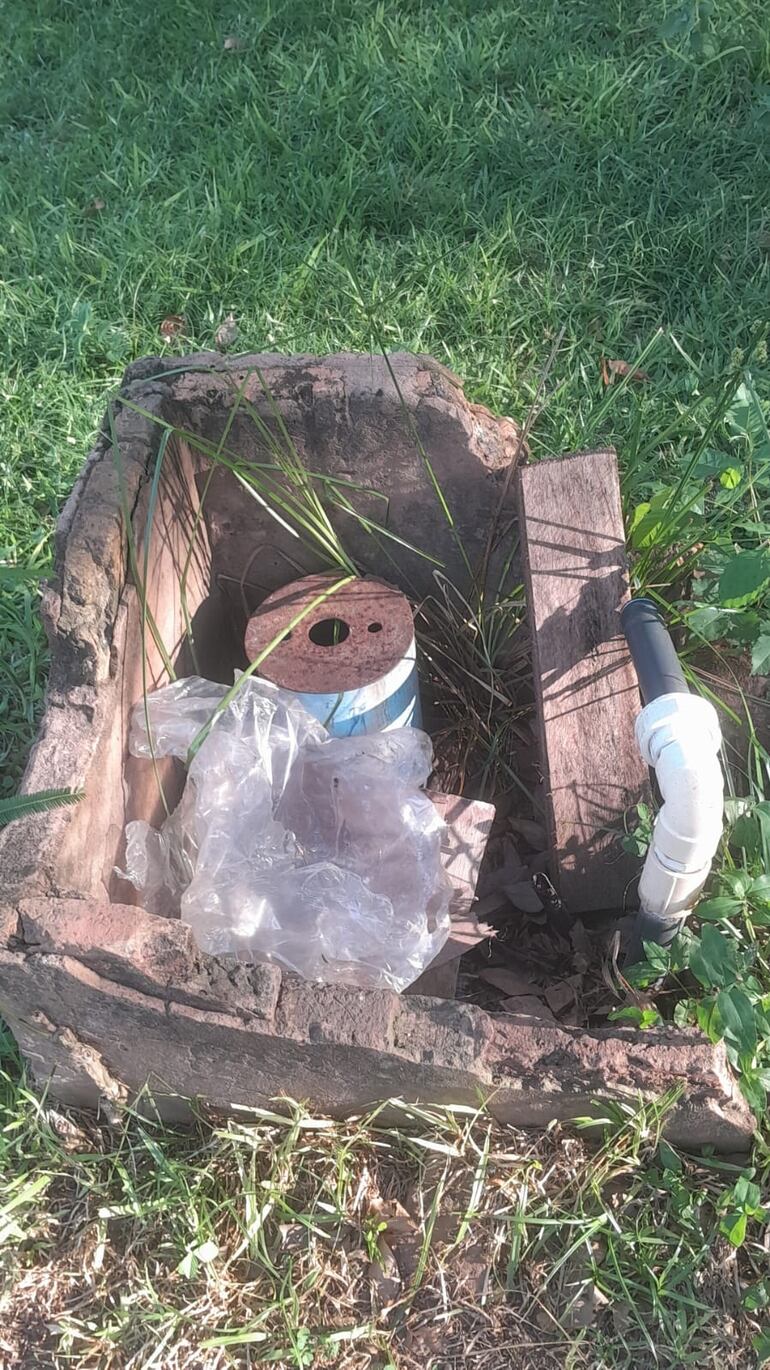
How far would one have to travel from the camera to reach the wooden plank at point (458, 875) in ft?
6.67

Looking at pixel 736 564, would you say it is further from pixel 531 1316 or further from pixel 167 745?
pixel 531 1316

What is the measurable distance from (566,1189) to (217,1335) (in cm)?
61

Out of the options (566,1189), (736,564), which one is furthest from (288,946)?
(736,564)

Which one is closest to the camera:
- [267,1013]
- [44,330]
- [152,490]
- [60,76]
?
[267,1013]

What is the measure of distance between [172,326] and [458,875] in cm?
216

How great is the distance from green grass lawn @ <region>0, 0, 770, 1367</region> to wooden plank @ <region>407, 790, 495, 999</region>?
312mm

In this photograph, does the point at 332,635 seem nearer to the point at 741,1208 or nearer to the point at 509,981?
the point at 509,981

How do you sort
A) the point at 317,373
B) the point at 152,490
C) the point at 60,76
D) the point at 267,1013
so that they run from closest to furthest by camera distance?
the point at 267,1013
the point at 152,490
the point at 317,373
the point at 60,76

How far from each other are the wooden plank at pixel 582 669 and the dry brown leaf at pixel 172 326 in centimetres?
170

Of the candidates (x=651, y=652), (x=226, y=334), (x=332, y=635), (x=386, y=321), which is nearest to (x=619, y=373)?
(x=386, y=321)

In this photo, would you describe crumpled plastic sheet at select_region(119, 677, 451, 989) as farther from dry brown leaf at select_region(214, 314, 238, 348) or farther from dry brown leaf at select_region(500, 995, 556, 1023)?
dry brown leaf at select_region(214, 314, 238, 348)

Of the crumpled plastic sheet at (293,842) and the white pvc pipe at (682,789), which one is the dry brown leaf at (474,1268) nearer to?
the crumpled plastic sheet at (293,842)

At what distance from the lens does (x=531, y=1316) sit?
166 centimetres

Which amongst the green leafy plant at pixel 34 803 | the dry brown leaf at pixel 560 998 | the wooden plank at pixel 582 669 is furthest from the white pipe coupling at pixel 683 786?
Result: the green leafy plant at pixel 34 803
